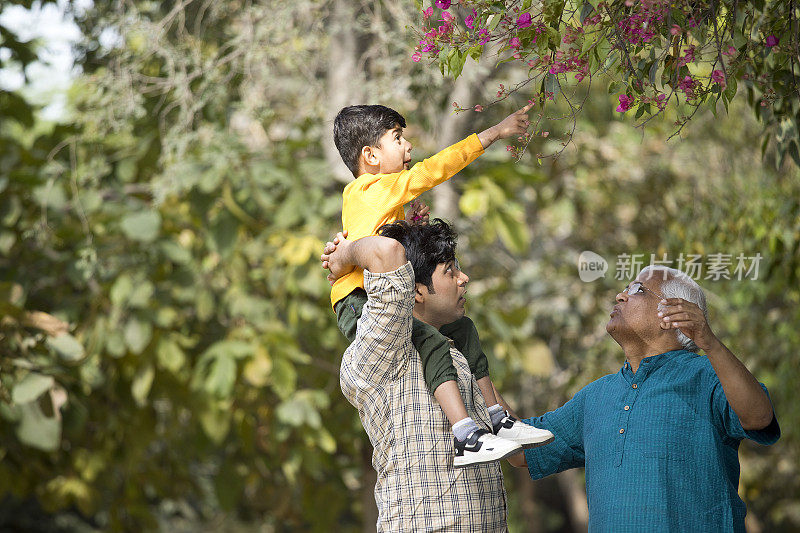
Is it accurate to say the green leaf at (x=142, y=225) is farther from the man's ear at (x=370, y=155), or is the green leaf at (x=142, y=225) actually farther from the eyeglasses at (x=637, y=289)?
the eyeglasses at (x=637, y=289)

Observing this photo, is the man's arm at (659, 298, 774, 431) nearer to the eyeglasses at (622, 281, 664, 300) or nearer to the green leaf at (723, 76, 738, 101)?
the eyeglasses at (622, 281, 664, 300)

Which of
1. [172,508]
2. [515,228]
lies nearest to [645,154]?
[515,228]

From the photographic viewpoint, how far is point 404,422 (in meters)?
2.19

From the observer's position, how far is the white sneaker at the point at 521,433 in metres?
2.17

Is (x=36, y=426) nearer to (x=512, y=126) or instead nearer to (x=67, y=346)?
(x=67, y=346)

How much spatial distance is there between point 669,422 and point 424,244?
72 centimetres

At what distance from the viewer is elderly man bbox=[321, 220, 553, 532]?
2.11 meters

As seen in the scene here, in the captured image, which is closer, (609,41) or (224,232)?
(609,41)

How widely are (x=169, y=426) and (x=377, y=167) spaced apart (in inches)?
191

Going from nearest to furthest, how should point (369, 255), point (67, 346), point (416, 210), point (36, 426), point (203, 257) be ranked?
point (369, 255)
point (416, 210)
point (67, 346)
point (36, 426)
point (203, 257)

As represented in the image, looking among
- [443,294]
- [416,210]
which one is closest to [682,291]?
Answer: [443,294]

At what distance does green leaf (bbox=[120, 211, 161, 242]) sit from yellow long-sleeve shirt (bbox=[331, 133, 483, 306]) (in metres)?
3.18

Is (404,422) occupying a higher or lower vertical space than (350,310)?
lower

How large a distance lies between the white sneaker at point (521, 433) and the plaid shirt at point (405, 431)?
0.08 m
